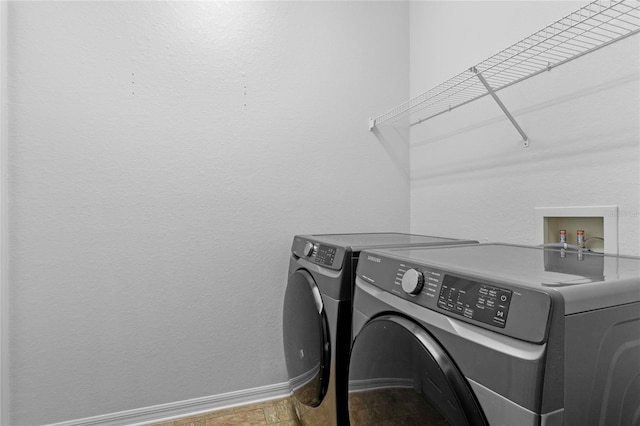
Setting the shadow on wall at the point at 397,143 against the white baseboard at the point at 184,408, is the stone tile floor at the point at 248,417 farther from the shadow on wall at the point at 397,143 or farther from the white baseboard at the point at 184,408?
A: the shadow on wall at the point at 397,143

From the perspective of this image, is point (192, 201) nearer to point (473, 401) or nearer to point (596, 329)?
point (473, 401)

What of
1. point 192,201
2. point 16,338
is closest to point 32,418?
point 16,338

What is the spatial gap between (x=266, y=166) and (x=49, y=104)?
0.96 m

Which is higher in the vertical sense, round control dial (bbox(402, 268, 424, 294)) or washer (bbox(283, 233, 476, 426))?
round control dial (bbox(402, 268, 424, 294))

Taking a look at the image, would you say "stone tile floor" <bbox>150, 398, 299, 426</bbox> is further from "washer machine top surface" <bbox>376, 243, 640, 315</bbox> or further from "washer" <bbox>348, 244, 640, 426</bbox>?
"washer machine top surface" <bbox>376, 243, 640, 315</bbox>

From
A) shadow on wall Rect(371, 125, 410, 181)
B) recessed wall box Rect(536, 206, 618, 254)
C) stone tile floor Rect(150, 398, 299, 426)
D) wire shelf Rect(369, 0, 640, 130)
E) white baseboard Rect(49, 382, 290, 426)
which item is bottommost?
stone tile floor Rect(150, 398, 299, 426)

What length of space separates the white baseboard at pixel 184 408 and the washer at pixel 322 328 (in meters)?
0.38

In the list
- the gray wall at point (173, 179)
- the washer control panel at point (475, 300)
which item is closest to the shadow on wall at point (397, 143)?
the gray wall at point (173, 179)

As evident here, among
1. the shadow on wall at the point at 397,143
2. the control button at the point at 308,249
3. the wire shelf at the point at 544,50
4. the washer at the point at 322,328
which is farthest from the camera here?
the shadow on wall at the point at 397,143

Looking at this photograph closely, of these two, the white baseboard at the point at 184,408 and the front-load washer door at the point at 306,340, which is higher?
the front-load washer door at the point at 306,340

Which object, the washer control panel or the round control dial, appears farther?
the round control dial

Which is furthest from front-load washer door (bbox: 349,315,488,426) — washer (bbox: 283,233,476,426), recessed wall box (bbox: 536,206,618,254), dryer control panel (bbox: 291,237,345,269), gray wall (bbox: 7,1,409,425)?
gray wall (bbox: 7,1,409,425)

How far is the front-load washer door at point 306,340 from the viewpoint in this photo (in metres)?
1.17

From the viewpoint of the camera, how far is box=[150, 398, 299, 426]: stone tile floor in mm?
1641
